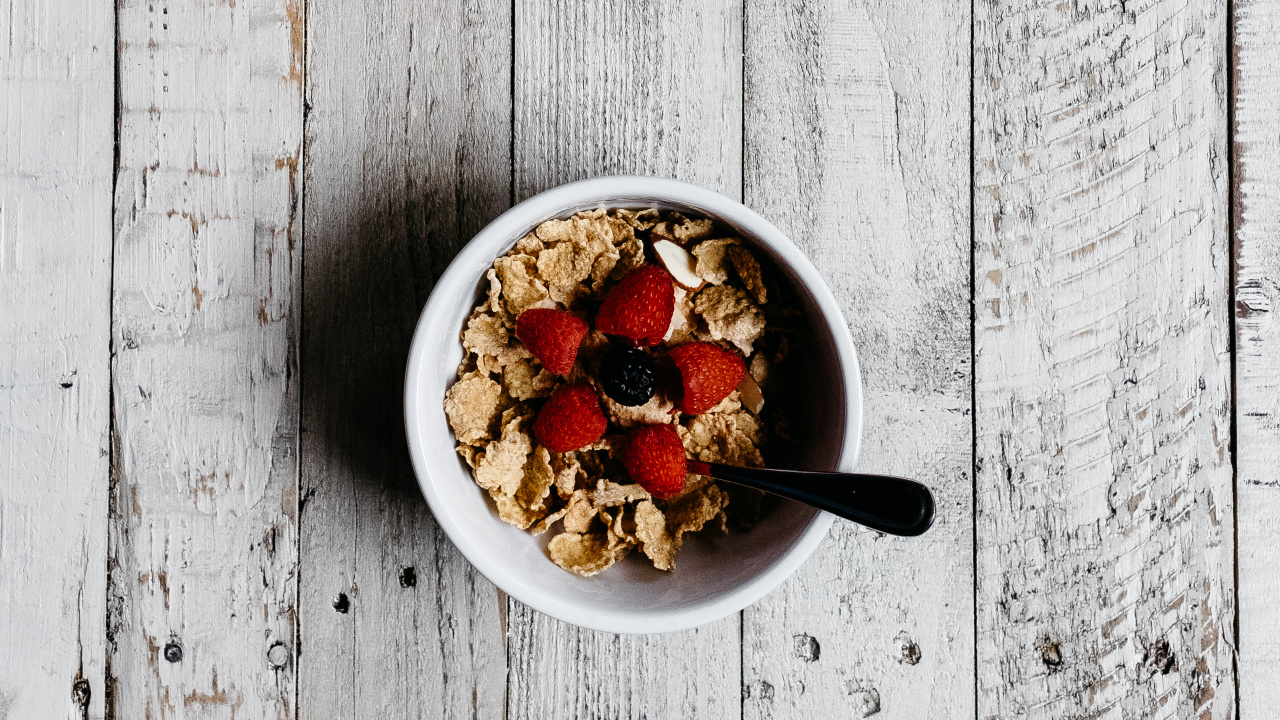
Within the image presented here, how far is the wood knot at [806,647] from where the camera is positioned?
0.85m

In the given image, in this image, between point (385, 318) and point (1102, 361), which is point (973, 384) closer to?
point (1102, 361)

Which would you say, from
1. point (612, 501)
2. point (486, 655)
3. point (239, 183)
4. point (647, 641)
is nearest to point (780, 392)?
point (612, 501)

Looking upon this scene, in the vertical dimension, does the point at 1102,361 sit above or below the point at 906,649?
above

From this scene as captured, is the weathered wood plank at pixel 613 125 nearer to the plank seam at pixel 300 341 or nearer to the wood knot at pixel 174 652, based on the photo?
the plank seam at pixel 300 341

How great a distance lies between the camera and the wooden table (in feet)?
2.76

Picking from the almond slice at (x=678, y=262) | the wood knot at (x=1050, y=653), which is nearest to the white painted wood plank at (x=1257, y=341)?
the wood knot at (x=1050, y=653)

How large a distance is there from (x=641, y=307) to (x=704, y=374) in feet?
0.24

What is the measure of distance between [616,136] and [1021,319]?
43 centimetres

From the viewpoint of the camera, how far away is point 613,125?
0.84 meters

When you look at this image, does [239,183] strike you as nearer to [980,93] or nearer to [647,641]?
[647,641]

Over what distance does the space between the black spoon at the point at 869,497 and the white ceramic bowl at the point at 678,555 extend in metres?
0.02

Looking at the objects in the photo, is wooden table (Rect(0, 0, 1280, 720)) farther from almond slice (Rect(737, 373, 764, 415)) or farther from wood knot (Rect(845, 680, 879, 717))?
almond slice (Rect(737, 373, 764, 415))

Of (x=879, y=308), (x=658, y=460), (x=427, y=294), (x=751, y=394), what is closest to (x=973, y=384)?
(x=879, y=308)

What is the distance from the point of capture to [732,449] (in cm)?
75
